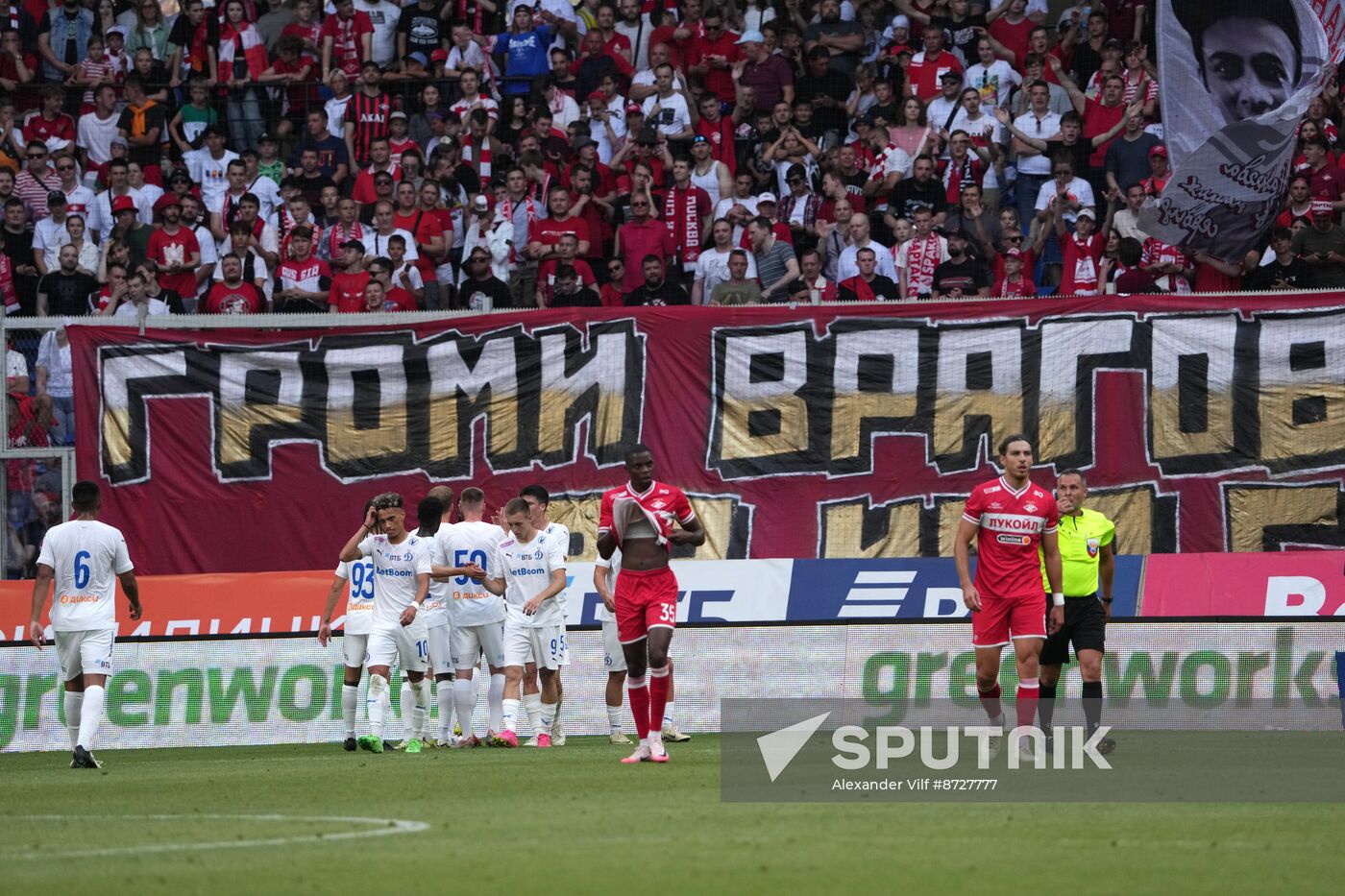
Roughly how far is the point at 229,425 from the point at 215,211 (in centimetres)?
389

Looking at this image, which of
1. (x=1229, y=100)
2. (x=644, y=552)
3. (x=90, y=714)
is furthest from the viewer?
(x=1229, y=100)

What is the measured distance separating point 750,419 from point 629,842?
12875mm

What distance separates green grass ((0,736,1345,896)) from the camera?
25.9ft

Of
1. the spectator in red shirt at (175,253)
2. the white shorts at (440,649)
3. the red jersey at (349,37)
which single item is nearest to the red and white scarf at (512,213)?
the spectator in red shirt at (175,253)

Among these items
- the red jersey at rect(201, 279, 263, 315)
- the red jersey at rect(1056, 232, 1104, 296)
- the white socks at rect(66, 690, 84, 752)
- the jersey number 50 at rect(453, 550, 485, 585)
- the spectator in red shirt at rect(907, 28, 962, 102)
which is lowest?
the white socks at rect(66, 690, 84, 752)

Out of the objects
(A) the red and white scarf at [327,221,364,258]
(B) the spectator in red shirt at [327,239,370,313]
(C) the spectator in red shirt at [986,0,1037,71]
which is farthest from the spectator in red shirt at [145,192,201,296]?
(C) the spectator in red shirt at [986,0,1037,71]

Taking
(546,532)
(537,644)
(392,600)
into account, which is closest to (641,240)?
(546,532)

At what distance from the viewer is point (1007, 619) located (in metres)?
13.7

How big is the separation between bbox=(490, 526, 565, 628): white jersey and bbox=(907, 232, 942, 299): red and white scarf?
6.83 meters

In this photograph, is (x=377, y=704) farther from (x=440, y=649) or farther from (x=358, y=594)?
(x=358, y=594)

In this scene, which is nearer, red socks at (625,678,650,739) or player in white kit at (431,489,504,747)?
red socks at (625,678,650,739)

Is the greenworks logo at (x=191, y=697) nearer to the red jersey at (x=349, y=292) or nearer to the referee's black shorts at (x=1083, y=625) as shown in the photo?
the red jersey at (x=349, y=292)

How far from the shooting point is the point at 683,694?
18438mm

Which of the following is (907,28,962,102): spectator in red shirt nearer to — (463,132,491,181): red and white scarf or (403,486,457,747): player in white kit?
(463,132,491,181): red and white scarf
